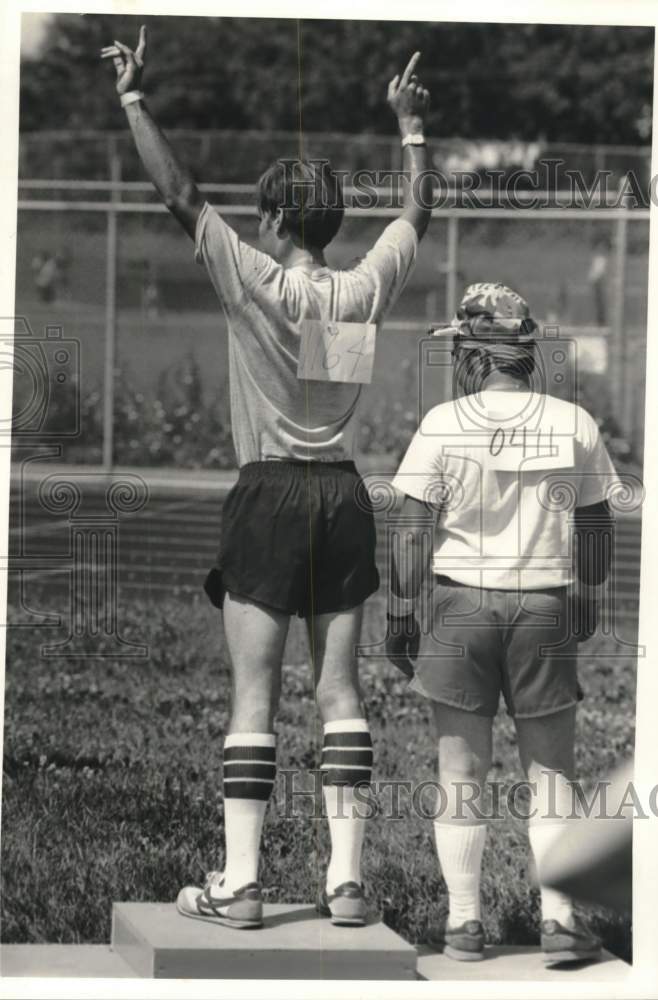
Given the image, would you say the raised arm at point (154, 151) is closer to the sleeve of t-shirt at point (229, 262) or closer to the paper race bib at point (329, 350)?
the sleeve of t-shirt at point (229, 262)

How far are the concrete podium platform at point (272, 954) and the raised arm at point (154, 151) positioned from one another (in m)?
1.71

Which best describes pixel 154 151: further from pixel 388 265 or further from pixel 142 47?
pixel 388 265

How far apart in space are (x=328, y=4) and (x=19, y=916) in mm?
2496

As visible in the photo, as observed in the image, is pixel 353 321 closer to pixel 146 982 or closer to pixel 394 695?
pixel 146 982

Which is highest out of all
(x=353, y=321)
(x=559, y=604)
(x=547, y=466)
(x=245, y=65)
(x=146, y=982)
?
(x=245, y=65)

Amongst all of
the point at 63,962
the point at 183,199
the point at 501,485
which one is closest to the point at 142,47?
the point at 183,199

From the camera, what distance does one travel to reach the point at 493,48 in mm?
21797

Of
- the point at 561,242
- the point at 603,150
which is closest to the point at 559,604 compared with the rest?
the point at 603,150

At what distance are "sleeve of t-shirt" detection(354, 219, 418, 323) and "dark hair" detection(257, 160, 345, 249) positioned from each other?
A: 0.43 feet

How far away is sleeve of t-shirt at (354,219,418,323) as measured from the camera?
14.7 feet

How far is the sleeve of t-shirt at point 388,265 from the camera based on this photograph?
4492 millimetres

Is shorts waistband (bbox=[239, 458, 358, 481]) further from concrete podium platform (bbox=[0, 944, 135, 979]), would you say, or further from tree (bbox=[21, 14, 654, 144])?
tree (bbox=[21, 14, 654, 144])

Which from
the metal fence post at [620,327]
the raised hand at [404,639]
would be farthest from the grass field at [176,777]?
the metal fence post at [620,327]

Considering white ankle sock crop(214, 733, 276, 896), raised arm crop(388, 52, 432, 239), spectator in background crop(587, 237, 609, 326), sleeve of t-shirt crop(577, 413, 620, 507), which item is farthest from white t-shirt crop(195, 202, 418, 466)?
spectator in background crop(587, 237, 609, 326)
